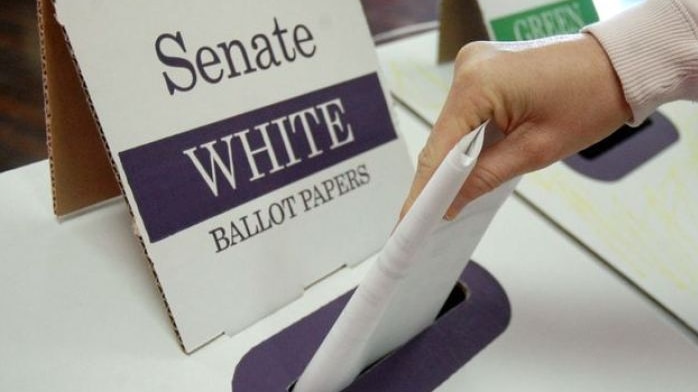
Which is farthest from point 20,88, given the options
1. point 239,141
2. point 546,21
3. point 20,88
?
point 546,21

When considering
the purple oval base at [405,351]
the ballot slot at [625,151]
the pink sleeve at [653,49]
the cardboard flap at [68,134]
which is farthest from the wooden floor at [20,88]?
the ballot slot at [625,151]

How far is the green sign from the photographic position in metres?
1.02

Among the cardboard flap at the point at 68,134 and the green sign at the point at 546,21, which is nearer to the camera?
the cardboard flap at the point at 68,134

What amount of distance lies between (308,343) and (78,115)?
0.35m

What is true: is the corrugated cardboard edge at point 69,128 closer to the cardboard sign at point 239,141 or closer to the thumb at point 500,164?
the cardboard sign at point 239,141

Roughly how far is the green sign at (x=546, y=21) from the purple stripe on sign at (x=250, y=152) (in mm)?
383

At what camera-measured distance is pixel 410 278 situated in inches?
19.4

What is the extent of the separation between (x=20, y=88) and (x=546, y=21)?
0.92 m

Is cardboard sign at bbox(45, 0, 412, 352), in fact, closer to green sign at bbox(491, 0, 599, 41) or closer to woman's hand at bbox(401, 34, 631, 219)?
woman's hand at bbox(401, 34, 631, 219)

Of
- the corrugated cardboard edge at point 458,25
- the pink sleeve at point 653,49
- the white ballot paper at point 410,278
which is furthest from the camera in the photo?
the corrugated cardboard edge at point 458,25

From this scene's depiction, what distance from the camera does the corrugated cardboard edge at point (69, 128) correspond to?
0.55m

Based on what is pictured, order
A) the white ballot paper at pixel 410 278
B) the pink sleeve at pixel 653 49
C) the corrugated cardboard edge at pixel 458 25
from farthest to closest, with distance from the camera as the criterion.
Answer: the corrugated cardboard edge at pixel 458 25, the pink sleeve at pixel 653 49, the white ballot paper at pixel 410 278

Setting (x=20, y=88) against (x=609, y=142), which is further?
(x=609, y=142)

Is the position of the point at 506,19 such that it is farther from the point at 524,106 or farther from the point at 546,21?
the point at 524,106
